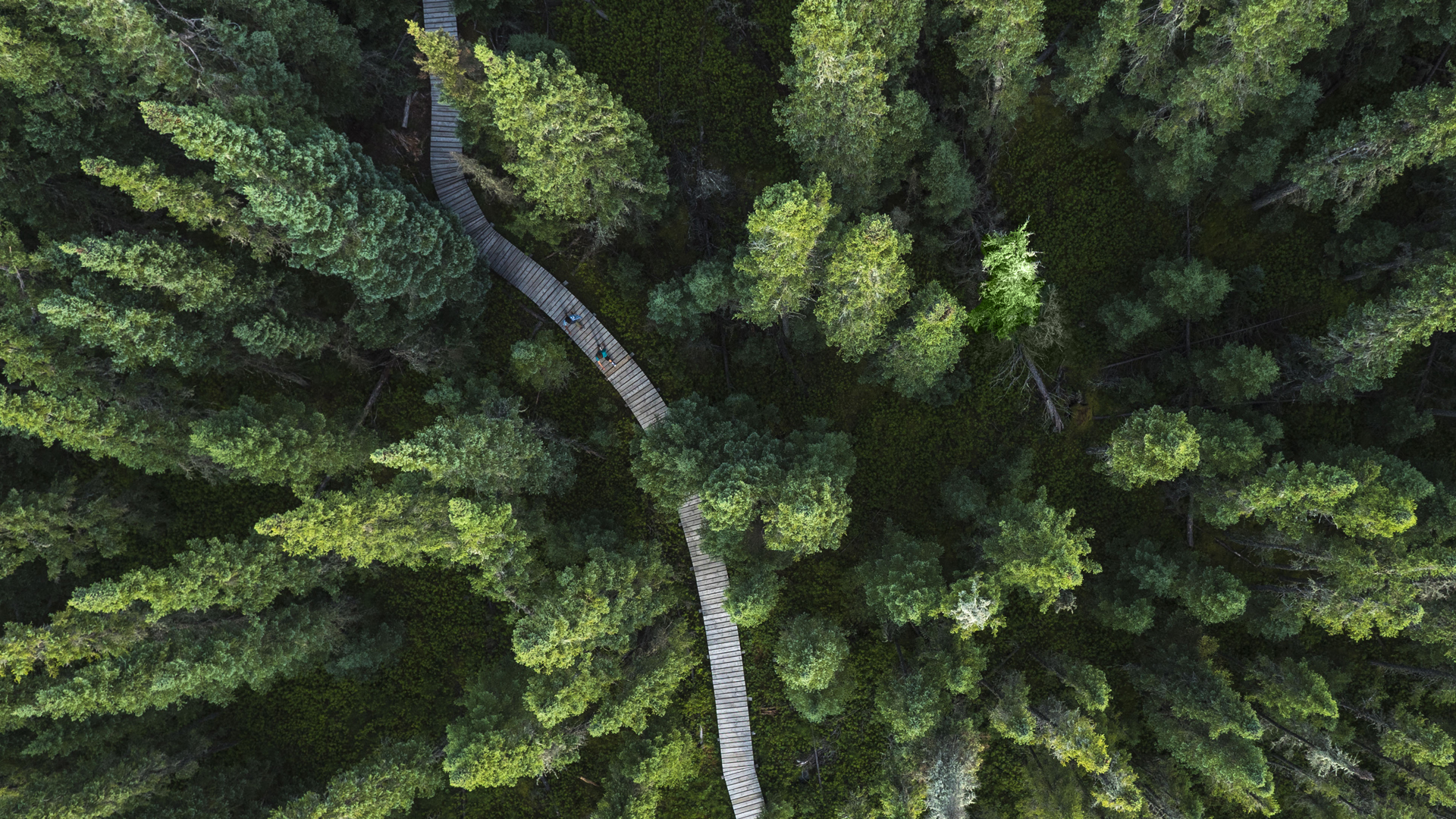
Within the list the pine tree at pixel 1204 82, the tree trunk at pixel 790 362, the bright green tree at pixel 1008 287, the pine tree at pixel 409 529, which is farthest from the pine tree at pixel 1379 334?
the pine tree at pixel 409 529

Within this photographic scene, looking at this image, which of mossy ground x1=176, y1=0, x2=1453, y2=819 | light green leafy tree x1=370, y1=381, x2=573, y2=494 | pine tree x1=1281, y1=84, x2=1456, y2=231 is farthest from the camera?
mossy ground x1=176, y1=0, x2=1453, y2=819

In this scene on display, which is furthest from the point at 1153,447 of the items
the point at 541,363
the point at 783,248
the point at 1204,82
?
the point at 541,363

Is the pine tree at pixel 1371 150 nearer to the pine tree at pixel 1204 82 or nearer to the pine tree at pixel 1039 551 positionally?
the pine tree at pixel 1204 82

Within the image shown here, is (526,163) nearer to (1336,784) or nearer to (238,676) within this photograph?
(238,676)

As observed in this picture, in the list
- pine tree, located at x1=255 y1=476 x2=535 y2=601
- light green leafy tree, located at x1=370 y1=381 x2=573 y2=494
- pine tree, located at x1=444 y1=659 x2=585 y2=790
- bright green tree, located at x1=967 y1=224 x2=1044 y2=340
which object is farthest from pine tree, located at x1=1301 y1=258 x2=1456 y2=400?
pine tree, located at x1=444 y1=659 x2=585 y2=790

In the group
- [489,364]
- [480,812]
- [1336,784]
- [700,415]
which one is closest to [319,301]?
[489,364]

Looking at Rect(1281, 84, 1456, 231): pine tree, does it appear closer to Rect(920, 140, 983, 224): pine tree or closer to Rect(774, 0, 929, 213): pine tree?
Rect(920, 140, 983, 224): pine tree

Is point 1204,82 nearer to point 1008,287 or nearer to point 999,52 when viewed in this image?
point 999,52
